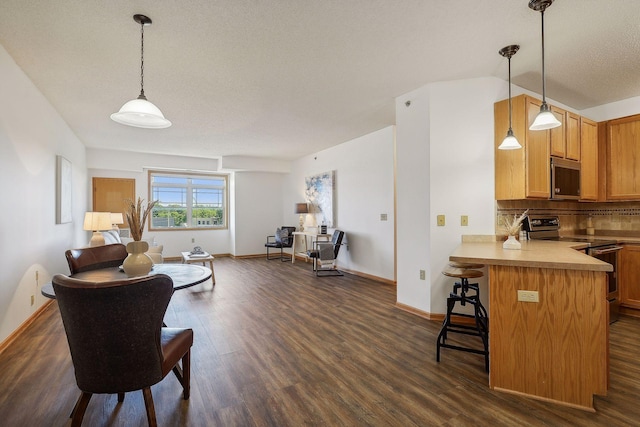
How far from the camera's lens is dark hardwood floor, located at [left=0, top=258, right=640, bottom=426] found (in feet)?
5.86

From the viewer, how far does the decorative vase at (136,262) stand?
7.11 ft

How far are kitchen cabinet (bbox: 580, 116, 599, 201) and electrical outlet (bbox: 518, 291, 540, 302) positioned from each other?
2.67 m

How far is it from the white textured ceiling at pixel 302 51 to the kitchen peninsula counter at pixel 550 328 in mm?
1789

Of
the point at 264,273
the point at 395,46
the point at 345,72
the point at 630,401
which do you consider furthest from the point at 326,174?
the point at 630,401

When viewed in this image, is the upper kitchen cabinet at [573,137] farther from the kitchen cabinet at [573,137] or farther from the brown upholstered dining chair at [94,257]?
the brown upholstered dining chair at [94,257]

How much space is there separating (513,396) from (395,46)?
2779 mm

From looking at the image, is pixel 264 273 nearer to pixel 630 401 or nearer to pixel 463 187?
pixel 463 187

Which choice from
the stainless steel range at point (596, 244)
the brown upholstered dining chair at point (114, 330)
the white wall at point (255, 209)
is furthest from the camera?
the white wall at point (255, 209)

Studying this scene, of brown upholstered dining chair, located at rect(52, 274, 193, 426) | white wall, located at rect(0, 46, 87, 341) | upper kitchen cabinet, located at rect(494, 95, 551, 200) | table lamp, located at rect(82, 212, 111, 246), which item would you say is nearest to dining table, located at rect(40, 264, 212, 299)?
brown upholstered dining chair, located at rect(52, 274, 193, 426)

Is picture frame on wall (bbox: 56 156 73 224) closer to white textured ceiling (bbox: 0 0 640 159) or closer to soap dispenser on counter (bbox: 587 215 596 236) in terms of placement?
white textured ceiling (bbox: 0 0 640 159)

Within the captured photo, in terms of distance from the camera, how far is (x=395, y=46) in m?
2.63

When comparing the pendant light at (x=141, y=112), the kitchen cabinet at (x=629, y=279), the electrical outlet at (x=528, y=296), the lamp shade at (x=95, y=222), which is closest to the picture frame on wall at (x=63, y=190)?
the lamp shade at (x=95, y=222)

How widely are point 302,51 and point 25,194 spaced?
10.3 feet

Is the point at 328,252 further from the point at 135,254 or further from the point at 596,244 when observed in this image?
the point at 135,254
